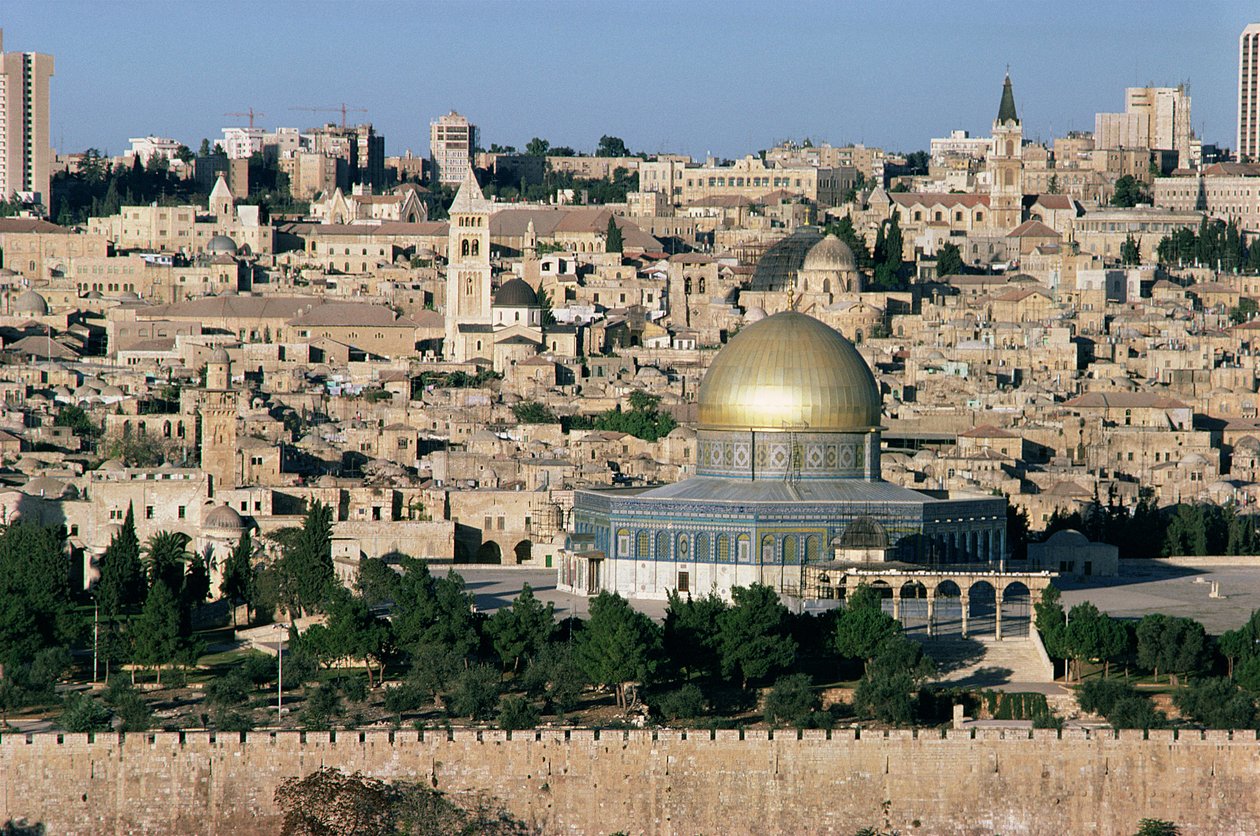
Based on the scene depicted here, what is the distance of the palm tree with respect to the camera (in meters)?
47.2

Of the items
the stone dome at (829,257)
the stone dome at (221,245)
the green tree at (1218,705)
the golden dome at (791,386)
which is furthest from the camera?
the stone dome at (221,245)

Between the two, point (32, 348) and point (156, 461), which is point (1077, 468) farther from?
point (32, 348)

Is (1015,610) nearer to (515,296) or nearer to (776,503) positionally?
(776,503)

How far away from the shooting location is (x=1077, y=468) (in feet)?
220

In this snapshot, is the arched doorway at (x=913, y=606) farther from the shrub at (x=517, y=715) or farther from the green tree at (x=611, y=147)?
the green tree at (x=611, y=147)

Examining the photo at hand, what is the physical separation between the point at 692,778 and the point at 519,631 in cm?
605

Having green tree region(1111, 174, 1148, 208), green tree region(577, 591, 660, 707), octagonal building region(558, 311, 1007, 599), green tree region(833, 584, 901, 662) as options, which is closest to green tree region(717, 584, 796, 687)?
green tree region(833, 584, 901, 662)

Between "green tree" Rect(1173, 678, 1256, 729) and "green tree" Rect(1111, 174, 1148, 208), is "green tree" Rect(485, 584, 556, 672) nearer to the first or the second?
"green tree" Rect(1173, 678, 1256, 729)

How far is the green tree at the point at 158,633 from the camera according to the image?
43344 millimetres

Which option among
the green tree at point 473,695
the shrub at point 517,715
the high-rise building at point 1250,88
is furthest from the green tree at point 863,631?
the high-rise building at point 1250,88

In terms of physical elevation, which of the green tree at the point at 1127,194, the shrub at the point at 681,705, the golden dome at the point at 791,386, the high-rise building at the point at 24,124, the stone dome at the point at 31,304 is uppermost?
the high-rise building at the point at 24,124

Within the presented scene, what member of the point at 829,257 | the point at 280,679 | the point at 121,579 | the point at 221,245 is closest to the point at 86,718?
the point at 280,679

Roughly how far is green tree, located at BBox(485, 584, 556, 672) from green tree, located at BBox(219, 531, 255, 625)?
5.91m

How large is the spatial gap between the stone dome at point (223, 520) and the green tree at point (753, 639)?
41.7 feet
